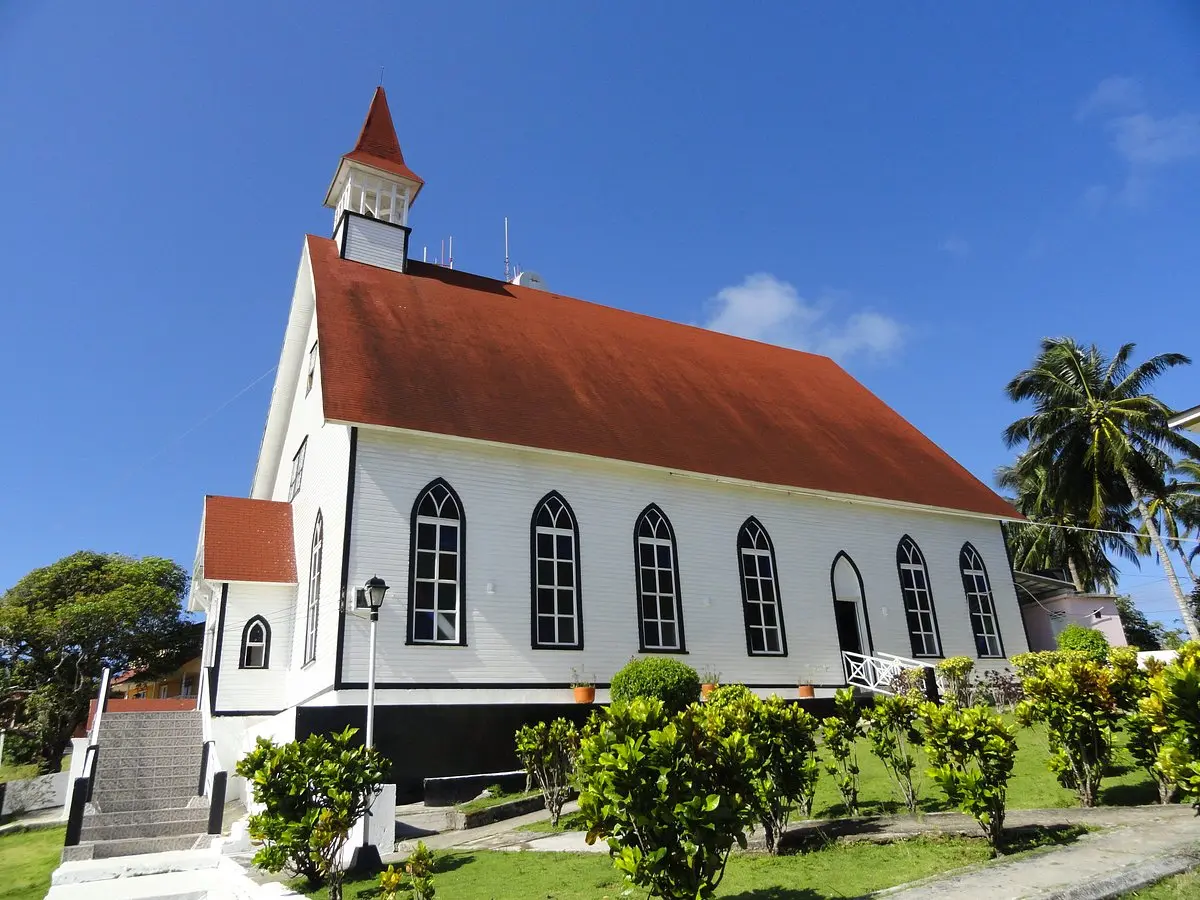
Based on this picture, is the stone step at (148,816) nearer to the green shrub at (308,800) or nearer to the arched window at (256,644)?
the arched window at (256,644)

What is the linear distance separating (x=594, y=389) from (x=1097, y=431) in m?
22.2

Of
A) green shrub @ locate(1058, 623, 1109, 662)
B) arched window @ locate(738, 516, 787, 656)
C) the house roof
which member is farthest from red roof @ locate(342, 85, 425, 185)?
green shrub @ locate(1058, 623, 1109, 662)

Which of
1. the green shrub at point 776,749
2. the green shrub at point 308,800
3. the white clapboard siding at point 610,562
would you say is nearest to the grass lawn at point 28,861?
the white clapboard siding at point 610,562

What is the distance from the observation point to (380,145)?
2112 centimetres

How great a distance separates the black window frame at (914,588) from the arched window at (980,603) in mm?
1244

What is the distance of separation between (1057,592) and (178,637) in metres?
37.3

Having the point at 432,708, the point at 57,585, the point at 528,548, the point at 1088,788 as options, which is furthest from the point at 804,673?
the point at 57,585

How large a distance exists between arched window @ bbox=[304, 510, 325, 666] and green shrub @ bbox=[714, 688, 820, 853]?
30.0ft

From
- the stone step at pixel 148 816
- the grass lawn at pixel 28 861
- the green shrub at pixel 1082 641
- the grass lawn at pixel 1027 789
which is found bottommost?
the grass lawn at pixel 28 861

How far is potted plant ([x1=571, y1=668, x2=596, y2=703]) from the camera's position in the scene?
46.5 ft

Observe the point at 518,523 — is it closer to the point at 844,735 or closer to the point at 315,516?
the point at 315,516

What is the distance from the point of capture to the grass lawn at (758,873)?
589 cm

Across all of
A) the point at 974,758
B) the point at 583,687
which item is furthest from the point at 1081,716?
the point at 583,687

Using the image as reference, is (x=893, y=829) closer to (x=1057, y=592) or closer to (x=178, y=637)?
(x=1057, y=592)
